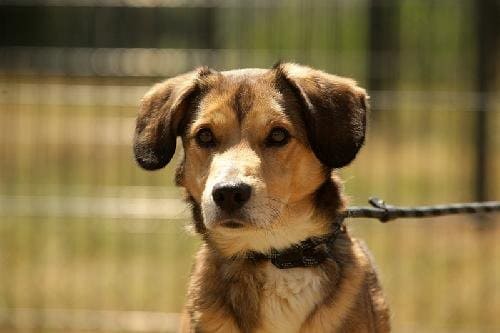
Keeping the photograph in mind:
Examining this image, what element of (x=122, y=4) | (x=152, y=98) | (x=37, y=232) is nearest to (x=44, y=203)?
(x=37, y=232)

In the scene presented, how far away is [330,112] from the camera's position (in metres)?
5.04

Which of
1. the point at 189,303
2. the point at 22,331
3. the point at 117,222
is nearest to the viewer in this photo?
the point at 189,303

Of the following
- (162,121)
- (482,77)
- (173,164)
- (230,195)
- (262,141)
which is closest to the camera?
(230,195)

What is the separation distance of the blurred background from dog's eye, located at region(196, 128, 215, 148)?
4595 millimetres

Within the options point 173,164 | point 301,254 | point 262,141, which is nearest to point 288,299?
point 301,254

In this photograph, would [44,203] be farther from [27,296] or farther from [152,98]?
[152,98]

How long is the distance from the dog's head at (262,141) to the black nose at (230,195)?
4 centimetres

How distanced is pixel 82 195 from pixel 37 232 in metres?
0.56

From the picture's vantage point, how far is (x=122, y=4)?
32.8ft

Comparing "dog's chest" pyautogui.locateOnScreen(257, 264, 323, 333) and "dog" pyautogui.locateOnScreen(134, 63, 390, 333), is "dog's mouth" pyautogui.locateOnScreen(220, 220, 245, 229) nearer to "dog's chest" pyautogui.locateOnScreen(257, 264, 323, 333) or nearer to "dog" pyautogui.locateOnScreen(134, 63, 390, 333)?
"dog" pyautogui.locateOnScreen(134, 63, 390, 333)

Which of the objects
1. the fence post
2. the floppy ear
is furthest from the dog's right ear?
the fence post

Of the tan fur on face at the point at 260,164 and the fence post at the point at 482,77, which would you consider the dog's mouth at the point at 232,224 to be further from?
the fence post at the point at 482,77

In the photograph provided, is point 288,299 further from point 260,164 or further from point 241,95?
point 241,95

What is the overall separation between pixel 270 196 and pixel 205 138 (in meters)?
0.40
